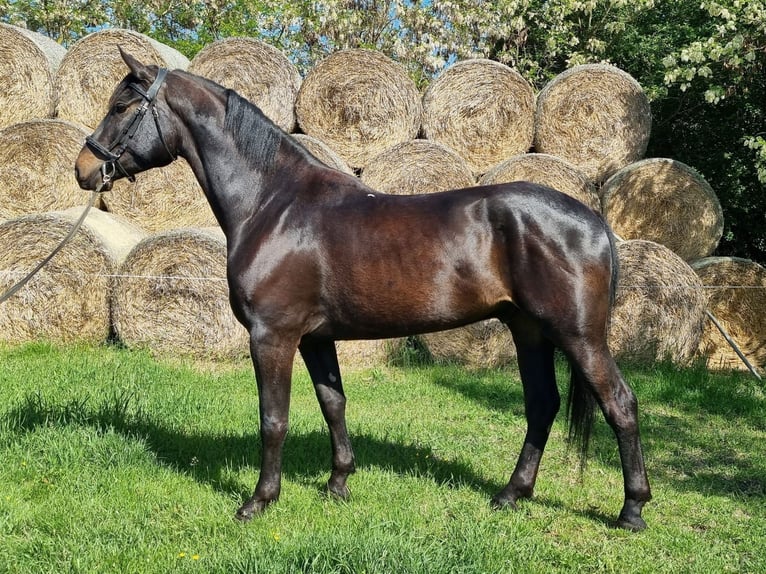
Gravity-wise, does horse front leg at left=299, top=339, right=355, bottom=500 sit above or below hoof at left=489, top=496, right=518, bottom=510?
above

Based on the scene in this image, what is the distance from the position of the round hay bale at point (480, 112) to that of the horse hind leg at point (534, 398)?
5.03 metres

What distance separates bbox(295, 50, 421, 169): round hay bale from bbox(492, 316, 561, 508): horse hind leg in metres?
4.96

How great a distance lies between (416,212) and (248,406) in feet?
8.13

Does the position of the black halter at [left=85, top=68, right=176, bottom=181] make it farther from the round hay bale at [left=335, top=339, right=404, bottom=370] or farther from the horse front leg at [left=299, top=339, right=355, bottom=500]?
the round hay bale at [left=335, top=339, right=404, bottom=370]

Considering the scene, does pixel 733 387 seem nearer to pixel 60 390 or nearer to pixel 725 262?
pixel 725 262

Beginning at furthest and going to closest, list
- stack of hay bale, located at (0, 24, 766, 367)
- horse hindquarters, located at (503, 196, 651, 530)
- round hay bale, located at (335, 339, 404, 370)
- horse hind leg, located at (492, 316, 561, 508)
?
round hay bale, located at (335, 339, 404, 370), stack of hay bale, located at (0, 24, 766, 367), horse hind leg, located at (492, 316, 561, 508), horse hindquarters, located at (503, 196, 651, 530)

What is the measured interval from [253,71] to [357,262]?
5.47 m

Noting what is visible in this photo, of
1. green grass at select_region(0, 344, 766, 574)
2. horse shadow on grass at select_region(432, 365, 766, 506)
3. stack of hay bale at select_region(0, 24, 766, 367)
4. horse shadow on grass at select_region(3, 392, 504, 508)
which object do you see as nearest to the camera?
green grass at select_region(0, 344, 766, 574)

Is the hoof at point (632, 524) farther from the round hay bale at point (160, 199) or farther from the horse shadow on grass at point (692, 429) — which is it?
the round hay bale at point (160, 199)

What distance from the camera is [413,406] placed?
581 centimetres

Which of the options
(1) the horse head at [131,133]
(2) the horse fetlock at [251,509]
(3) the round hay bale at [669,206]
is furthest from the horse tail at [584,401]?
(3) the round hay bale at [669,206]

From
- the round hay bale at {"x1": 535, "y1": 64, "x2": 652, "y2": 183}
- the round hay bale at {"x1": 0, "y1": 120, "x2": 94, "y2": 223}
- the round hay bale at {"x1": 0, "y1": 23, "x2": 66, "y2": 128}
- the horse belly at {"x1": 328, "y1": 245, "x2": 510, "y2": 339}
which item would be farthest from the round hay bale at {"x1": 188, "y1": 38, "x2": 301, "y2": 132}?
the horse belly at {"x1": 328, "y1": 245, "x2": 510, "y2": 339}

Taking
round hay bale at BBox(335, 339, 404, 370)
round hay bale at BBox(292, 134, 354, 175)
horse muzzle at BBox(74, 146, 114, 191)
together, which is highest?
horse muzzle at BBox(74, 146, 114, 191)

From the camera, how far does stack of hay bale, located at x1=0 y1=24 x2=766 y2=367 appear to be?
678cm
